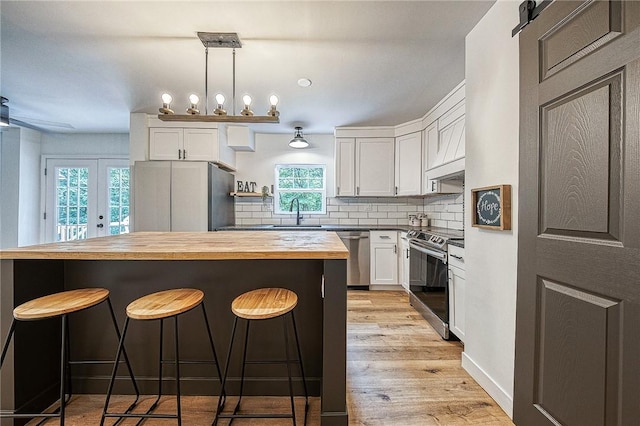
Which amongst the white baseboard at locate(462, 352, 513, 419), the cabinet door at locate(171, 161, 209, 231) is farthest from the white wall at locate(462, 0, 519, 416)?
the cabinet door at locate(171, 161, 209, 231)

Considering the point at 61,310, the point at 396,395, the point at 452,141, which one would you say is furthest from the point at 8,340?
the point at 452,141

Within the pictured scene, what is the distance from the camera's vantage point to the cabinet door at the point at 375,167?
14.2ft

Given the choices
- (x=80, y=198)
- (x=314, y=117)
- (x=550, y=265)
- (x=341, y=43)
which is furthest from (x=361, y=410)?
(x=80, y=198)

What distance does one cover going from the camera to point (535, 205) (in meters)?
1.31

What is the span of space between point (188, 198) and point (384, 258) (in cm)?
281

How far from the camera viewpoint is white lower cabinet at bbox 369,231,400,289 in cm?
409

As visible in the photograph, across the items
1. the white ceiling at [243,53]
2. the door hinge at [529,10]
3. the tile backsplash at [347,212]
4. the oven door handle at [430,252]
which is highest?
the white ceiling at [243,53]

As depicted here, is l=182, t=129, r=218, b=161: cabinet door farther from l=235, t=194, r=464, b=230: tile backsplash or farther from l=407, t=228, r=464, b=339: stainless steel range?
l=407, t=228, r=464, b=339: stainless steel range

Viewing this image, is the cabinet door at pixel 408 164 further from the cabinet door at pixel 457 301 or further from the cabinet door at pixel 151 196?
the cabinet door at pixel 151 196

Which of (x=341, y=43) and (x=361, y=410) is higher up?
(x=341, y=43)

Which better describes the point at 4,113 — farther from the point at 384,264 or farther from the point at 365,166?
the point at 384,264

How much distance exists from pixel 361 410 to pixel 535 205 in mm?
1469

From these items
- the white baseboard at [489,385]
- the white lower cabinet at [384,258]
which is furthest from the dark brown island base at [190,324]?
the white lower cabinet at [384,258]

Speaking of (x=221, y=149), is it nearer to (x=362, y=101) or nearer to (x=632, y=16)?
(x=362, y=101)
